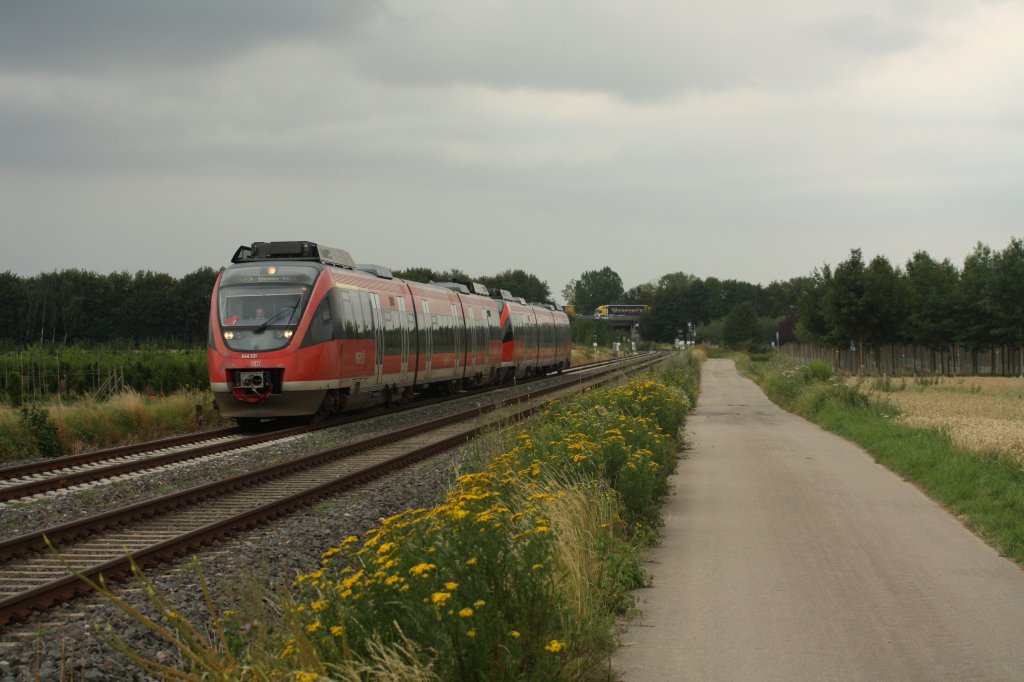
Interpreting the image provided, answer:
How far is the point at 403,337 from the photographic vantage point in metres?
28.2

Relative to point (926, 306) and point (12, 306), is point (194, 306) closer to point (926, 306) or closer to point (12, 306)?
point (12, 306)

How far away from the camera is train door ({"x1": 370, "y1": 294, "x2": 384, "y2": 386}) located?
2552cm

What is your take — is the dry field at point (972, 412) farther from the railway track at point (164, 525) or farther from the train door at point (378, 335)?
the train door at point (378, 335)

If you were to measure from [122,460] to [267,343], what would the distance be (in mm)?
4450

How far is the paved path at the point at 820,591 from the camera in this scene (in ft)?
19.8

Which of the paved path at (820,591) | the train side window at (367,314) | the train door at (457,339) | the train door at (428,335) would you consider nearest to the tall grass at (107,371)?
the train door at (428,335)

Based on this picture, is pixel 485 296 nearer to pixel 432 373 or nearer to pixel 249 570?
pixel 432 373

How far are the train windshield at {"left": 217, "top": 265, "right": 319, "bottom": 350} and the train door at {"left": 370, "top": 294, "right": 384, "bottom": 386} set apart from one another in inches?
145

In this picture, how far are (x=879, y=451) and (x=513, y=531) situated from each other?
491 inches

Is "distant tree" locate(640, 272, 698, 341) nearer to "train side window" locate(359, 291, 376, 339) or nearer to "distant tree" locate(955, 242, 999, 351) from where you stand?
"distant tree" locate(955, 242, 999, 351)

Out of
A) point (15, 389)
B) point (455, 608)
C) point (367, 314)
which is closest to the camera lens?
point (455, 608)

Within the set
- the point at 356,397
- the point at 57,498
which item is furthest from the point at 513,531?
the point at 356,397

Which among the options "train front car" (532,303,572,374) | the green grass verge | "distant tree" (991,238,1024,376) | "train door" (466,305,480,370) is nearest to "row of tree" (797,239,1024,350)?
"distant tree" (991,238,1024,376)

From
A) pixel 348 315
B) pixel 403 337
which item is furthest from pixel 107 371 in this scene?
pixel 348 315
